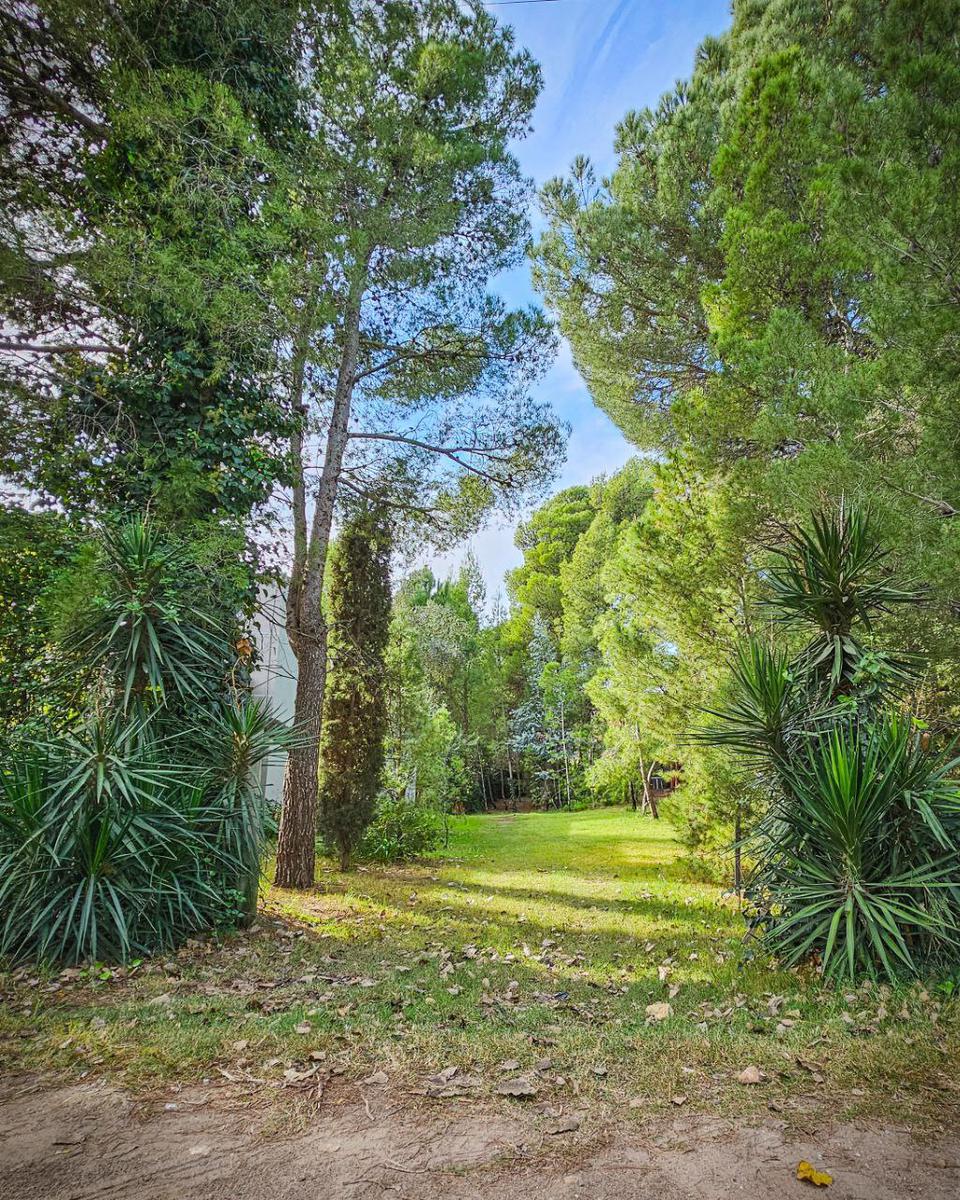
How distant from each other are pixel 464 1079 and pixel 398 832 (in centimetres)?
938

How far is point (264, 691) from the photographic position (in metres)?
14.1

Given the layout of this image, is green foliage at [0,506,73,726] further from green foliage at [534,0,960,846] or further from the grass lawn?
green foliage at [534,0,960,846]

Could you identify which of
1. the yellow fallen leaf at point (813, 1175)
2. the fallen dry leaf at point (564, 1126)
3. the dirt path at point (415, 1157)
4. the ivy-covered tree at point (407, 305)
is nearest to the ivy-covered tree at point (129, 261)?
the ivy-covered tree at point (407, 305)

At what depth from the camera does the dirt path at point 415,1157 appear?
1.88 meters

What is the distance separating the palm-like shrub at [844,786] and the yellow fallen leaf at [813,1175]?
6.50 feet

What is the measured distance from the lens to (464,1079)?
2609 millimetres

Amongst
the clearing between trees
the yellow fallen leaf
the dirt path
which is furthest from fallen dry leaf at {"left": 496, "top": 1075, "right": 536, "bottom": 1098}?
the yellow fallen leaf

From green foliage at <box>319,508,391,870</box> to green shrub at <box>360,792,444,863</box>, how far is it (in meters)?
0.88

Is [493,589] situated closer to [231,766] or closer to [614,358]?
[614,358]

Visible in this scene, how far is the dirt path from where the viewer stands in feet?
6.17

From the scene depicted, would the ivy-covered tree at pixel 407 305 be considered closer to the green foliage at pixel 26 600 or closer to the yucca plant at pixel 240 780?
the yucca plant at pixel 240 780

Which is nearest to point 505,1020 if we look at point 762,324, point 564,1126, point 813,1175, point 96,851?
point 564,1126

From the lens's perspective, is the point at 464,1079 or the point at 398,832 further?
the point at 398,832

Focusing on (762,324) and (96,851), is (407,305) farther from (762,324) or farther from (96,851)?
(96,851)
